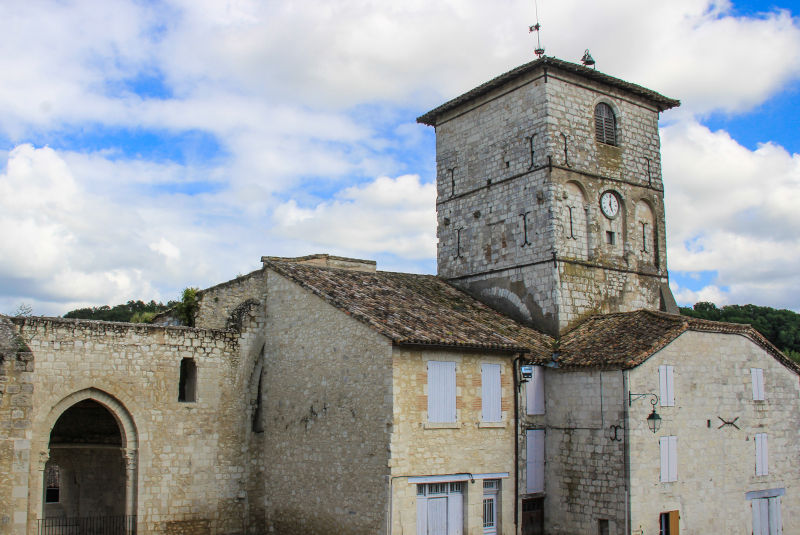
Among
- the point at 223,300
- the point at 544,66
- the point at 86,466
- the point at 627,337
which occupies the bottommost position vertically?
the point at 86,466

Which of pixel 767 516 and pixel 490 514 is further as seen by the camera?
pixel 767 516

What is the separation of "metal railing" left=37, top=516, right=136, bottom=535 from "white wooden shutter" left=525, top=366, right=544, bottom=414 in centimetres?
1125

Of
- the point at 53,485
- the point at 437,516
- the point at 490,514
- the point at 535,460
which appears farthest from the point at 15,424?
the point at 535,460

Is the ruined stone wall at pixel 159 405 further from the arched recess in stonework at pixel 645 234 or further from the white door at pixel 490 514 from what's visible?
the arched recess in stonework at pixel 645 234

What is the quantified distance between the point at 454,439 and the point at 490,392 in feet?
5.86

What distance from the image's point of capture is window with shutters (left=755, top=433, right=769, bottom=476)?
73.6ft

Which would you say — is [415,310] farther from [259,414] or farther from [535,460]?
[259,414]

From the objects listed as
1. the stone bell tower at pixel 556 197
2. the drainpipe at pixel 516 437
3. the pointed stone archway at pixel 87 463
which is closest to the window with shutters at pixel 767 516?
the stone bell tower at pixel 556 197

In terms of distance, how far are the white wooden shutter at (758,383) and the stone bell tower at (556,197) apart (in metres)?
4.25

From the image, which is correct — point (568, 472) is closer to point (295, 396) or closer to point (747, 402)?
point (747, 402)

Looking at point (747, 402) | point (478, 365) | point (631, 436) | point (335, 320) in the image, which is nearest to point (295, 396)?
point (335, 320)

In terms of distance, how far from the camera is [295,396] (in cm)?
2162

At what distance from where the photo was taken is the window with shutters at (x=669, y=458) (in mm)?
20094

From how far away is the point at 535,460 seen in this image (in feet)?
69.7
